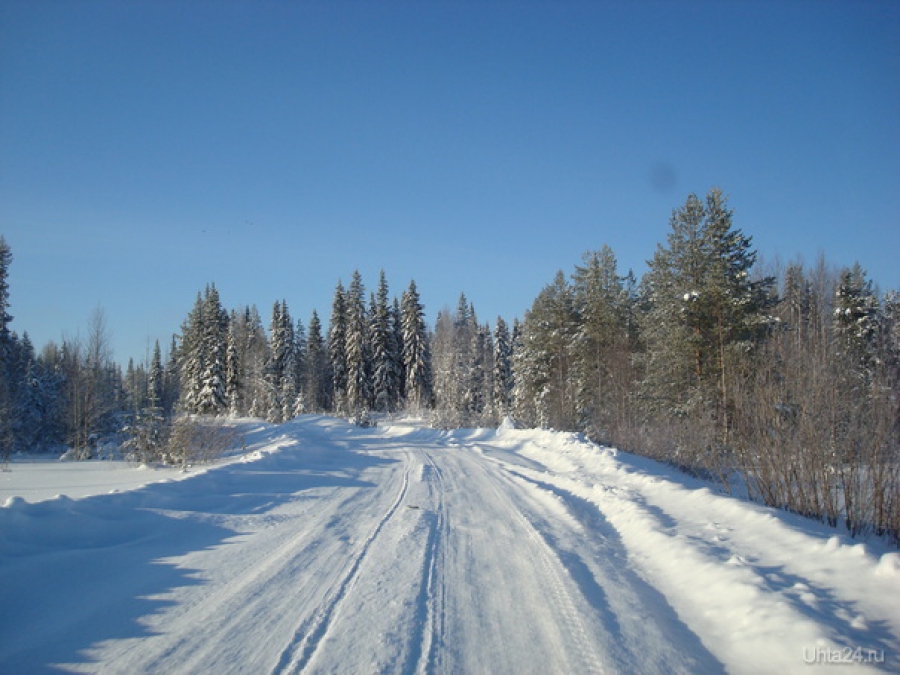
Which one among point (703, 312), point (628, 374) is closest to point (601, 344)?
point (628, 374)

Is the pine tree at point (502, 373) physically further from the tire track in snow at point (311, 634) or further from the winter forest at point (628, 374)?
the tire track in snow at point (311, 634)

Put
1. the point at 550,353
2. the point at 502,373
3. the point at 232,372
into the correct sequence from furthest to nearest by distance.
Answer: the point at 502,373, the point at 232,372, the point at 550,353

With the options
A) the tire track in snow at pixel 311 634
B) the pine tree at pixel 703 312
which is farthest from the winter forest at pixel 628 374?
the tire track in snow at pixel 311 634

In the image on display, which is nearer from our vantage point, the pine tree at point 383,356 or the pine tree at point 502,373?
the pine tree at point 383,356

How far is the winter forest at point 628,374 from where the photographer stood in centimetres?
682

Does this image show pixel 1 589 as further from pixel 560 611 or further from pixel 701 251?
pixel 701 251

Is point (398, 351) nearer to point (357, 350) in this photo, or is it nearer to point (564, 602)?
point (357, 350)

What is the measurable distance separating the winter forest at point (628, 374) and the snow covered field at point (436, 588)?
1306 millimetres

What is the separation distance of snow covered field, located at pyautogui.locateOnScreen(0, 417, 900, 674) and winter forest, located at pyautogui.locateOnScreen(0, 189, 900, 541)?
1.31 metres

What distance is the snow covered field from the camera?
3.60 metres

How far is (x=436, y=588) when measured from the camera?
4891mm

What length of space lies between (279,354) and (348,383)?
9.52 metres

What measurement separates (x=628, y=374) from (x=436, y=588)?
83.9 feet

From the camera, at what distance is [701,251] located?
20.6 meters
